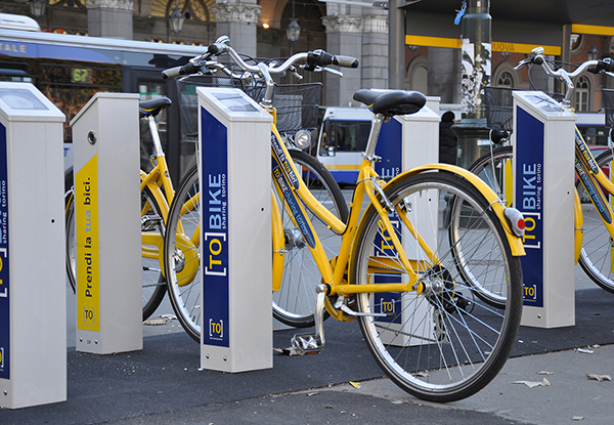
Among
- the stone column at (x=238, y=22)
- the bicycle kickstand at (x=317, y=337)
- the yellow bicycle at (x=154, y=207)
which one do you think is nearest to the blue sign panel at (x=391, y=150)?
the bicycle kickstand at (x=317, y=337)

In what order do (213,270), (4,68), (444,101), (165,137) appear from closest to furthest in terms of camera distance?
(213,270)
(4,68)
(165,137)
(444,101)

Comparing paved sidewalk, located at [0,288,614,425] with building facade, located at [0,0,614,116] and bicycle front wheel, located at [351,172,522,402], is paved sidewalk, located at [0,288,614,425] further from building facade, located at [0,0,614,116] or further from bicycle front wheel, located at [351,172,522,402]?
building facade, located at [0,0,614,116]

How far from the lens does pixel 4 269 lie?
3332mm

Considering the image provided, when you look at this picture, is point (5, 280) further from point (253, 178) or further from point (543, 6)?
point (543, 6)

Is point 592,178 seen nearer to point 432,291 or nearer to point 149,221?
point 432,291

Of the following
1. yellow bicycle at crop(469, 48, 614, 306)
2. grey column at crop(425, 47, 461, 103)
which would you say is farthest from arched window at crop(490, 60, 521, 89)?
yellow bicycle at crop(469, 48, 614, 306)

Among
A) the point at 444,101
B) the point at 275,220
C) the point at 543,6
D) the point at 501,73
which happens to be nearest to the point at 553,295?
the point at 275,220

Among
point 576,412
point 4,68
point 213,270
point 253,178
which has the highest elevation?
point 4,68

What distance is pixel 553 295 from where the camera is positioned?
480 cm

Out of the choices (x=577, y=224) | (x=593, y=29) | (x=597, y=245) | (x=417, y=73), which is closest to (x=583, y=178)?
(x=577, y=224)

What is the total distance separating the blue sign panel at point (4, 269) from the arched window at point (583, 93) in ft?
127

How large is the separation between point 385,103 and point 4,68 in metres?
10.00

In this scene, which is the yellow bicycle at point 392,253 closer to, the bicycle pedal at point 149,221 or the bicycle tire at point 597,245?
the bicycle pedal at point 149,221

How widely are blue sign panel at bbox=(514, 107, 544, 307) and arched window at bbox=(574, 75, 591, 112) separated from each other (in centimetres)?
3655
